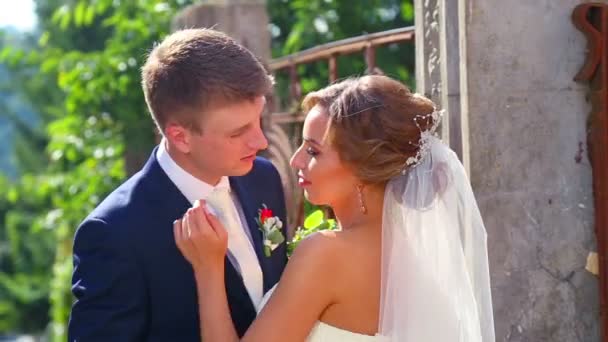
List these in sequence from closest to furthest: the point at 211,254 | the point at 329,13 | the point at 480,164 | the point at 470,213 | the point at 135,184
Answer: the point at 211,254
the point at 135,184
the point at 470,213
the point at 480,164
the point at 329,13

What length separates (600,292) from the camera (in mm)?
4160

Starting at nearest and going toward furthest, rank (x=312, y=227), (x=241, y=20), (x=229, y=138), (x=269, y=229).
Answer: (x=229, y=138)
(x=269, y=229)
(x=312, y=227)
(x=241, y=20)

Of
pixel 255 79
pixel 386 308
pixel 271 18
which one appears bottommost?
pixel 271 18

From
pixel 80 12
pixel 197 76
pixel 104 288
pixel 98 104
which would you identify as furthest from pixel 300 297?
pixel 80 12

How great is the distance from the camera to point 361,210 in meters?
3.35

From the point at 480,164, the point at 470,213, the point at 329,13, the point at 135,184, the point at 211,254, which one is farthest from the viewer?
the point at 329,13

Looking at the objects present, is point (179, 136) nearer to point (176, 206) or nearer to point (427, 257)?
point (176, 206)

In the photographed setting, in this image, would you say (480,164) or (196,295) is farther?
(480,164)

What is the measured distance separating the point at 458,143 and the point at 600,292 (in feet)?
2.38

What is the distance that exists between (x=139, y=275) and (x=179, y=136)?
390mm

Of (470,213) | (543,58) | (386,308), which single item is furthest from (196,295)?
(543,58)

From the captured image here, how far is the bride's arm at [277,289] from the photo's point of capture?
3039 millimetres

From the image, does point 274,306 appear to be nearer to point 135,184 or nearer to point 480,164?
A: point 135,184

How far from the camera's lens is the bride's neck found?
3.34 m
